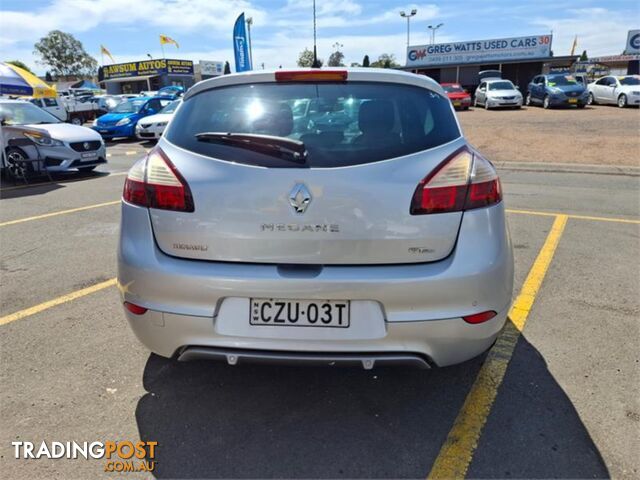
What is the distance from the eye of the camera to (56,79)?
8388cm

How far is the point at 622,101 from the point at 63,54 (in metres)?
87.6

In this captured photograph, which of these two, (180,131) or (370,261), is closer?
(370,261)

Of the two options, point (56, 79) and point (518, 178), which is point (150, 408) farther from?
point (56, 79)

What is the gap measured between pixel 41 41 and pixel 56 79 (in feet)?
Result: 20.9

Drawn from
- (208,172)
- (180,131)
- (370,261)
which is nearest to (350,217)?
(370,261)

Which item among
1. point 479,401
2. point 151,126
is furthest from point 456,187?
point 151,126

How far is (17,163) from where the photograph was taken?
9.51m

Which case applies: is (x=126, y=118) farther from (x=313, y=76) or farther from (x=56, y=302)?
(x=313, y=76)

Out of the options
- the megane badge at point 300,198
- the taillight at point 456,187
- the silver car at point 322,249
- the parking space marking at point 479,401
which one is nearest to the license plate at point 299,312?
the silver car at point 322,249

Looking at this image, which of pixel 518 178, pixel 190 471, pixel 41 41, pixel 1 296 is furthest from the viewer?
pixel 41 41

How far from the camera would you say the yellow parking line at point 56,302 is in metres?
3.61

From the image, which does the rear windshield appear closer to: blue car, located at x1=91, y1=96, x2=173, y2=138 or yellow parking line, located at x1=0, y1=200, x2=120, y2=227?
yellow parking line, located at x1=0, y1=200, x2=120, y2=227

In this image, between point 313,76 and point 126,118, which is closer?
point 313,76

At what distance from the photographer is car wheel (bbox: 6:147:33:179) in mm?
9484
